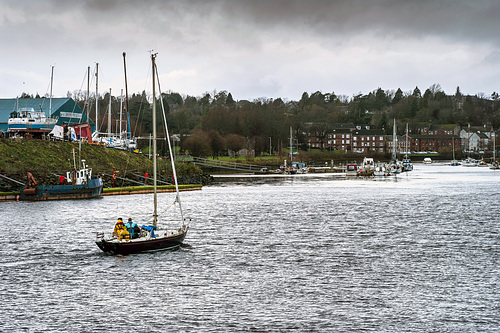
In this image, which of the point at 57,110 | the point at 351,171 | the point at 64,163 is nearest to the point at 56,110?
the point at 57,110

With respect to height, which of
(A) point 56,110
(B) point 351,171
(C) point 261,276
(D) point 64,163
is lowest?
(C) point 261,276

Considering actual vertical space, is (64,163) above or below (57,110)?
below

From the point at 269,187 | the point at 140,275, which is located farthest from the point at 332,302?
the point at 269,187

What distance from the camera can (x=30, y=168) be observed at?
294 ft

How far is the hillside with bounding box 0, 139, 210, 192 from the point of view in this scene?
87.8m

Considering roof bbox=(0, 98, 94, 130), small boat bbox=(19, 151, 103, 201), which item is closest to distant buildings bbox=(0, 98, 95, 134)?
roof bbox=(0, 98, 94, 130)

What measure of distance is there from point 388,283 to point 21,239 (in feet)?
103

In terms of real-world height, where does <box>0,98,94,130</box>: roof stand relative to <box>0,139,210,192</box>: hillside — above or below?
above

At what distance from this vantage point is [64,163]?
97.1 meters

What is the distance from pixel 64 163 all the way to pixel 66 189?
1816 cm

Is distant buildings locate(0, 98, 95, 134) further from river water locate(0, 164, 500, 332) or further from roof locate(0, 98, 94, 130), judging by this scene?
river water locate(0, 164, 500, 332)

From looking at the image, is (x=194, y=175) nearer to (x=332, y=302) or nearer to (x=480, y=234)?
(x=480, y=234)

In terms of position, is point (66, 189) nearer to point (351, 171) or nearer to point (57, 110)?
point (57, 110)

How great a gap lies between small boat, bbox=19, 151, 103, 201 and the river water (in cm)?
1108
